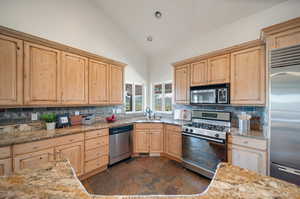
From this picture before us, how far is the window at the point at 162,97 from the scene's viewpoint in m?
4.34

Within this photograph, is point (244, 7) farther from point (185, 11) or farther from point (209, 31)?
point (185, 11)

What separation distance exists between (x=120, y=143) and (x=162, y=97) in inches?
81.2

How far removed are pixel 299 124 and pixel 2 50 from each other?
13.6ft

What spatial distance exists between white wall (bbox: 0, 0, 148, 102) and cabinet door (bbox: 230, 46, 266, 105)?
9.34 ft

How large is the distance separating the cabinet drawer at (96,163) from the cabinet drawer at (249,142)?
2.50 meters

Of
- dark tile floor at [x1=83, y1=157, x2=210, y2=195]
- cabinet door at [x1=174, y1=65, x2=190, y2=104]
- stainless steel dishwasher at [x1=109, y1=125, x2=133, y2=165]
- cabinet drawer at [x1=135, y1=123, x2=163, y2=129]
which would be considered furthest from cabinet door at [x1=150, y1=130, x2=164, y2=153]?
cabinet door at [x1=174, y1=65, x2=190, y2=104]

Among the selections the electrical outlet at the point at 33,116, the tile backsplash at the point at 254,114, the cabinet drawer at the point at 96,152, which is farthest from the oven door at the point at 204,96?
the electrical outlet at the point at 33,116

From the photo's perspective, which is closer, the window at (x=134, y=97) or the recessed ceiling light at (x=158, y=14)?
the recessed ceiling light at (x=158, y=14)

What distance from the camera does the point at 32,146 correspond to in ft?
6.27

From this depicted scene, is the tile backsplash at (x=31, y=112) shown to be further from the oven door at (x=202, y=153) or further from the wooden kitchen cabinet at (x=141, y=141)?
the oven door at (x=202, y=153)

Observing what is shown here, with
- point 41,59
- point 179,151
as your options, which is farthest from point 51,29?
point 179,151

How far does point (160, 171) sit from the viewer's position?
2.82 meters

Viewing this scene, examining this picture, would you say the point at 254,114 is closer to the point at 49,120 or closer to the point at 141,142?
the point at 141,142

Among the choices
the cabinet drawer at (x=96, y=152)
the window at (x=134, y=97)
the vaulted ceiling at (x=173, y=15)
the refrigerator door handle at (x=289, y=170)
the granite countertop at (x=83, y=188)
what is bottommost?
the cabinet drawer at (x=96, y=152)
